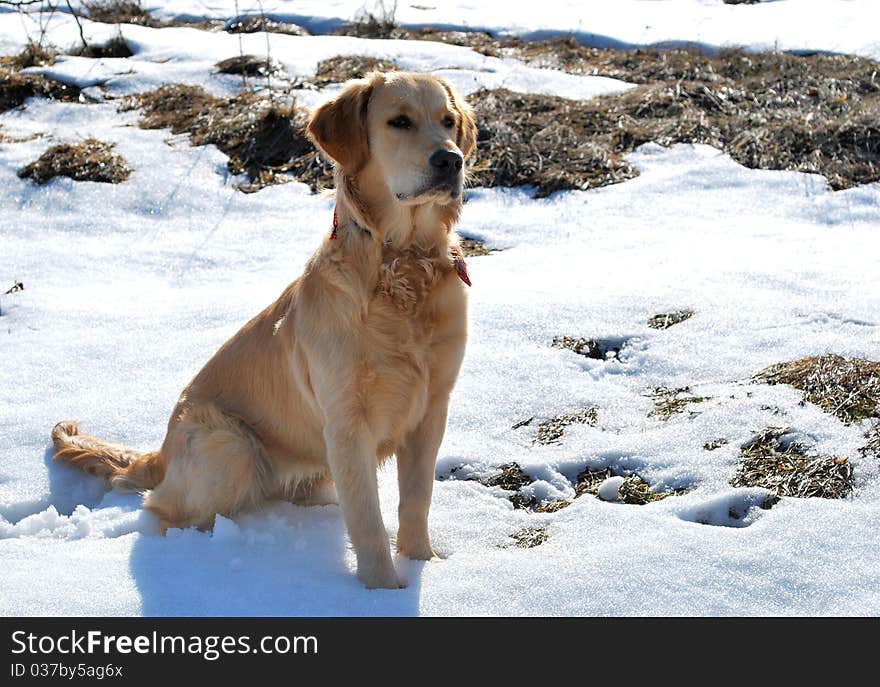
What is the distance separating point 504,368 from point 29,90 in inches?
251

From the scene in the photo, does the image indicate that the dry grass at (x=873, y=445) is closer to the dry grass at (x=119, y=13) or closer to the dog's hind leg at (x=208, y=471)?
the dog's hind leg at (x=208, y=471)

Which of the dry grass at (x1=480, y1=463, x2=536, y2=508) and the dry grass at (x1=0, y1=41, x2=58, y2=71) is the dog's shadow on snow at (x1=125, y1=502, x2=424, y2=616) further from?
the dry grass at (x1=0, y1=41, x2=58, y2=71)

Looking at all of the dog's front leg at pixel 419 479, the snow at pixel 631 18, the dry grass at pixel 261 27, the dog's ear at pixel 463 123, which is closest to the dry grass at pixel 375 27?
the snow at pixel 631 18

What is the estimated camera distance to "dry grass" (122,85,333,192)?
7375 millimetres

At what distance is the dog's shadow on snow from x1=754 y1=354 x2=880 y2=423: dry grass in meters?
1.77

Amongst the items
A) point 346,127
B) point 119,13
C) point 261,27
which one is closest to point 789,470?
point 346,127

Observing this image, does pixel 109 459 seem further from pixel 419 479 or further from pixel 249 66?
pixel 249 66

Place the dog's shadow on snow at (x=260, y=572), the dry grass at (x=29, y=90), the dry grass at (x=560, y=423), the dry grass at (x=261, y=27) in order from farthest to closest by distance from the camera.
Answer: the dry grass at (x=261, y=27)
the dry grass at (x=29, y=90)
the dry grass at (x=560, y=423)
the dog's shadow on snow at (x=260, y=572)

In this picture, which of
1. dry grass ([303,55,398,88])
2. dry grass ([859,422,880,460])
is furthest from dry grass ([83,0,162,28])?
dry grass ([859,422,880,460])

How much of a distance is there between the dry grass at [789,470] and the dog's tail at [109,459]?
86.4 inches

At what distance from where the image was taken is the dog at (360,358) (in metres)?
3.05

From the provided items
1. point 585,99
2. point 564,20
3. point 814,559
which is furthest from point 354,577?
point 564,20

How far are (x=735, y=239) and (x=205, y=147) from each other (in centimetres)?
433

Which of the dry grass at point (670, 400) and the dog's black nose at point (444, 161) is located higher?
the dog's black nose at point (444, 161)
